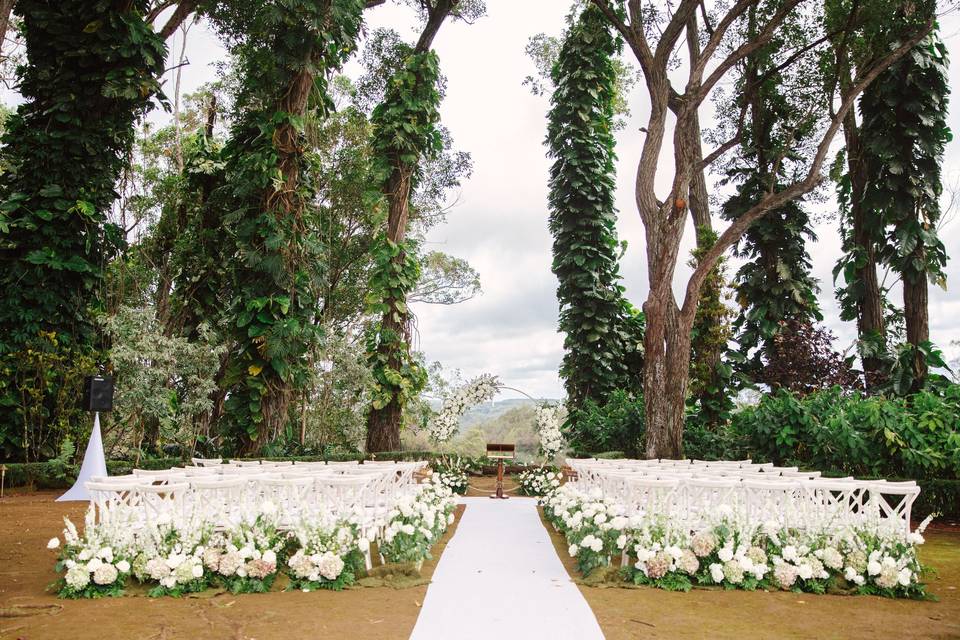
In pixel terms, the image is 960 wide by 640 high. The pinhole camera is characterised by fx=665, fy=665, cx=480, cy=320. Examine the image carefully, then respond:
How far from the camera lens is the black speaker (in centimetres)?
955

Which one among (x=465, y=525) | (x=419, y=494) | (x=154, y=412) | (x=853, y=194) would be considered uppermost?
(x=853, y=194)

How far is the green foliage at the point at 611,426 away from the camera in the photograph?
13.8 metres

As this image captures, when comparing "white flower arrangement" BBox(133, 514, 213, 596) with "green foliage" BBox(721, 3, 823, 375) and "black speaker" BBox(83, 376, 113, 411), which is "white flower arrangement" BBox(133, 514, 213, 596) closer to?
"black speaker" BBox(83, 376, 113, 411)

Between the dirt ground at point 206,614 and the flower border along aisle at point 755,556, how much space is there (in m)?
1.65

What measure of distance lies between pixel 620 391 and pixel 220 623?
12.6 meters

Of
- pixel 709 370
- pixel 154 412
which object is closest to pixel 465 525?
pixel 154 412

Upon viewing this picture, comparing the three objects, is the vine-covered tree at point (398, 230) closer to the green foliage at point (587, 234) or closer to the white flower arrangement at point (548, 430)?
the white flower arrangement at point (548, 430)

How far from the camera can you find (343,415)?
15.7m

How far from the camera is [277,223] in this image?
36.1 ft

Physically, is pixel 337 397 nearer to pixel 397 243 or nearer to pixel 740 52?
pixel 397 243

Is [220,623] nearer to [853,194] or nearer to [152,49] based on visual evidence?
[152,49]

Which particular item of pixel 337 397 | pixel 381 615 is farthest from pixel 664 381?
pixel 381 615

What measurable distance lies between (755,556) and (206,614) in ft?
12.8

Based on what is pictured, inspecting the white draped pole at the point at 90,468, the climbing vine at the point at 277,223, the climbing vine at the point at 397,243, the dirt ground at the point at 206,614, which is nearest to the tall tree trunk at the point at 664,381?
the climbing vine at the point at 397,243
